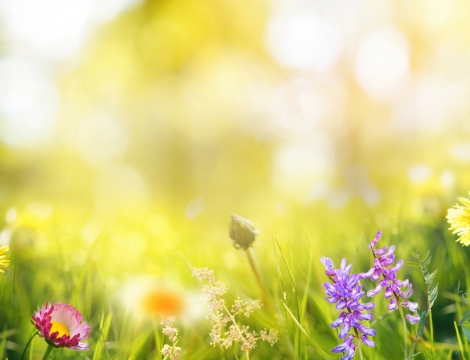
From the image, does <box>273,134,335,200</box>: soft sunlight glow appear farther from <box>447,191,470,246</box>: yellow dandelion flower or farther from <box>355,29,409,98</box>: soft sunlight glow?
<box>447,191,470,246</box>: yellow dandelion flower

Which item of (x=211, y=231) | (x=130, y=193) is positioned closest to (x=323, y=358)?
(x=211, y=231)

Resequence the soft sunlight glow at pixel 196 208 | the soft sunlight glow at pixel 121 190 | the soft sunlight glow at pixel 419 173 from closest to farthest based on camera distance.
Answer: the soft sunlight glow at pixel 196 208 → the soft sunlight glow at pixel 419 173 → the soft sunlight glow at pixel 121 190

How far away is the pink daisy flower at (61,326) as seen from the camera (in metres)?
0.44

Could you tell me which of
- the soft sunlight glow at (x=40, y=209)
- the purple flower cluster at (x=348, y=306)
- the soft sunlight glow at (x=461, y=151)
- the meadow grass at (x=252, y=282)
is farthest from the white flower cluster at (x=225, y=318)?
the soft sunlight glow at (x=461, y=151)

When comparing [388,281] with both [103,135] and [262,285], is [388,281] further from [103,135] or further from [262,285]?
[103,135]

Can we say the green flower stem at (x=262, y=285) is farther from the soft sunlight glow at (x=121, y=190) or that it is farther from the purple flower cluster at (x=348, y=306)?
the soft sunlight glow at (x=121, y=190)

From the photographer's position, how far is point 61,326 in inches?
18.5

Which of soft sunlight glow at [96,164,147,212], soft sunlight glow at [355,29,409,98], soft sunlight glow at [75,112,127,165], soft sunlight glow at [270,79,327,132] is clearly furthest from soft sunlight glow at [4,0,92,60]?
soft sunlight glow at [355,29,409,98]

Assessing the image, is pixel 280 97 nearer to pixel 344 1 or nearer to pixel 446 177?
pixel 344 1

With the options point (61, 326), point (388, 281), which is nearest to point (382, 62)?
point (388, 281)

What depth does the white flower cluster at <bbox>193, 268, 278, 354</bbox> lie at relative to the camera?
47cm

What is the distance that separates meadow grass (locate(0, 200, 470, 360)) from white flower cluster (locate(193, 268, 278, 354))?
0.01 metres

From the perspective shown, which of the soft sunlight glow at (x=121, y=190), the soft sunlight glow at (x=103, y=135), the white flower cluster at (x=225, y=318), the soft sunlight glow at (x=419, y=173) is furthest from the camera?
the soft sunlight glow at (x=103, y=135)

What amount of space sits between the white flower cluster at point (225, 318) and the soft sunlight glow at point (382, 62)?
68cm
